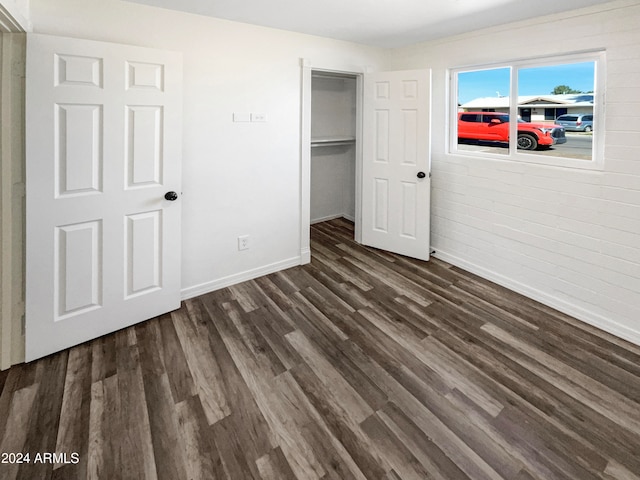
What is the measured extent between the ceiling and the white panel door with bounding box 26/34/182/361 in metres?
0.63

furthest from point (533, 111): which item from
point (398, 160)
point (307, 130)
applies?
point (307, 130)

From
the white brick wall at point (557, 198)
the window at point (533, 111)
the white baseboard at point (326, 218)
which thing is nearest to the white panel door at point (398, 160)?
the white brick wall at point (557, 198)

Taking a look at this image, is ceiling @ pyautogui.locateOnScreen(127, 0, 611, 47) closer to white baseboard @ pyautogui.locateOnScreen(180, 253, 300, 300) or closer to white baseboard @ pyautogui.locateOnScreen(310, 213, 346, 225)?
white baseboard @ pyautogui.locateOnScreen(180, 253, 300, 300)

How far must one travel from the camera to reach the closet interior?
16.9 ft

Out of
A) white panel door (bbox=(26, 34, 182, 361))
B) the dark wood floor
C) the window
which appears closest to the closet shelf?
the window

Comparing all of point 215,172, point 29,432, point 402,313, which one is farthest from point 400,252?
point 29,432

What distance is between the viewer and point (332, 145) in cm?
539

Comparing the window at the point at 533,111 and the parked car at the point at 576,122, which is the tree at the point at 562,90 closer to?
the window at the point at 533,111

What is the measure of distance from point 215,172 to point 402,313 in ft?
6.46

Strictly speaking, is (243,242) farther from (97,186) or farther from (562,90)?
(562,90)

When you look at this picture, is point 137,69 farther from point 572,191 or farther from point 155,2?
point 572,191

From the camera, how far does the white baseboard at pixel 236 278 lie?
312 cm

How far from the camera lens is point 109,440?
5.48 feet

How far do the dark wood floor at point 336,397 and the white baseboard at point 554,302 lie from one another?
0.29ft
